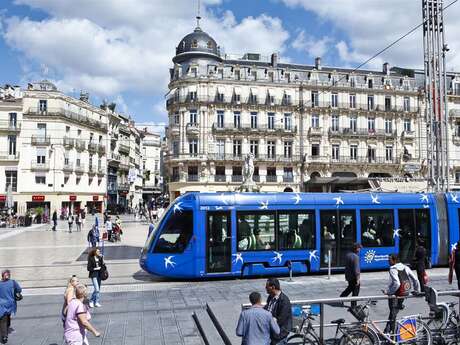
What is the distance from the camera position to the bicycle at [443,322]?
6623 mm

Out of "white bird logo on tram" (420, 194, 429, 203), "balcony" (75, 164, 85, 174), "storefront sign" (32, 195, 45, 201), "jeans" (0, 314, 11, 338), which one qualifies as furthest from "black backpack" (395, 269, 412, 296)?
"balcony" (75, 164, 85, 174)

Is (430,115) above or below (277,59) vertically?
below

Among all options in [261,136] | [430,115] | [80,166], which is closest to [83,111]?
[80,166]

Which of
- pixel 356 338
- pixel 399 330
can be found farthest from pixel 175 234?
pixel 399 330

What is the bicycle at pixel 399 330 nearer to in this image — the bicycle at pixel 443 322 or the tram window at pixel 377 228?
the bicycle at pixel 443 322

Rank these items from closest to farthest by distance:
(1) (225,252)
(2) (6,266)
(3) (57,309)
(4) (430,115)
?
(3) (57,309)
(1) (225,252)
(2) (6,266)
(4) (430,115)

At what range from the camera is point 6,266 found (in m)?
16.6

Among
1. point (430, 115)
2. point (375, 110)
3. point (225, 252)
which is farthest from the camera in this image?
point (375, 110)

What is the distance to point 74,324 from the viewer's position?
616cm

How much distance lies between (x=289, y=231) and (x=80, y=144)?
1779 inches

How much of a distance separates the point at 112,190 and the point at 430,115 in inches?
2093

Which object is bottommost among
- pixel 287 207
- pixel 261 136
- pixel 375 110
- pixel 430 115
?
pixel 287 207

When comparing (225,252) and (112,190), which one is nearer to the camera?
(225,252)

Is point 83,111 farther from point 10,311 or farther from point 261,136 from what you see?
point 10,311
